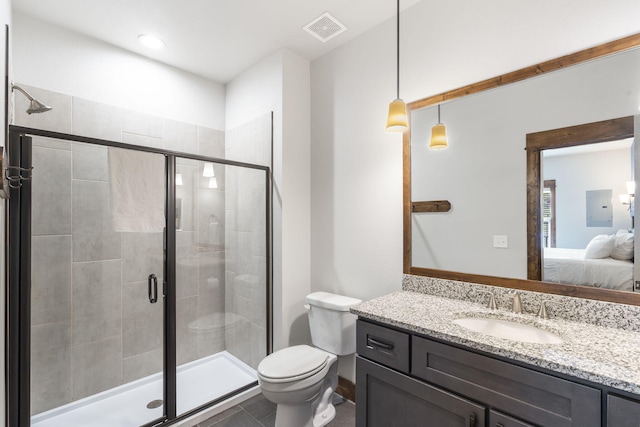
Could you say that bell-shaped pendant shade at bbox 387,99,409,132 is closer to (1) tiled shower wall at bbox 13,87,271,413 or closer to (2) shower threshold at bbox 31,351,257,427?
(1) tiled shower wall at bbox 13,87,271,413

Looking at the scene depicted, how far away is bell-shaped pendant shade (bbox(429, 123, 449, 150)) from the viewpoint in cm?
179

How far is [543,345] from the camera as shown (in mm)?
1079

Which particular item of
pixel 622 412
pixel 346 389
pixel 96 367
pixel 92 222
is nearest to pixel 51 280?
pixel 92 222

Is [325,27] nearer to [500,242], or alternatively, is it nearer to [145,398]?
[500,242]

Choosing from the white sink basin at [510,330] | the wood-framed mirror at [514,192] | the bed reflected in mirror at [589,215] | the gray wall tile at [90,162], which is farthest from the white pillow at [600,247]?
the gray wall tile at [90,162]

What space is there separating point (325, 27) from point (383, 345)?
204cm

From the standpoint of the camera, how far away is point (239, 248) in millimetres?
2479

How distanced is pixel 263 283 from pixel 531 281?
1784mm

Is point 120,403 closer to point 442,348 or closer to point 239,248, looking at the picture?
point 239,248

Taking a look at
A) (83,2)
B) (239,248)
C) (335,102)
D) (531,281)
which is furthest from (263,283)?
(83,2)

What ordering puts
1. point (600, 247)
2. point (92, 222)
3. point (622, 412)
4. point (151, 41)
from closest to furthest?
1. point (622, 412)
2. point (600, 247)
3. point (92, 222)
4. point (151, 41)

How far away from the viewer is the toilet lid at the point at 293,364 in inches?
66.9

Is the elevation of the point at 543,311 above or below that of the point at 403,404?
above

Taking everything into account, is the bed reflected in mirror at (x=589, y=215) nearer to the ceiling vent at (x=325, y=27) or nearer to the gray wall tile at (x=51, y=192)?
the ceiling vent at (x=325, y=27)
